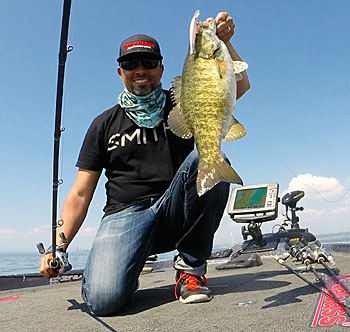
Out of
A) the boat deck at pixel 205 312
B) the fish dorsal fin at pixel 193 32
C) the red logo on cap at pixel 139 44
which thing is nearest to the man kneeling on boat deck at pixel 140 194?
the red logo on cap at pixel 139 44

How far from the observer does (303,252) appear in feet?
11.0

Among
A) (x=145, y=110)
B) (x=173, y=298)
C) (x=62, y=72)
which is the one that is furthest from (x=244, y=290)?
(x=62, y=72)

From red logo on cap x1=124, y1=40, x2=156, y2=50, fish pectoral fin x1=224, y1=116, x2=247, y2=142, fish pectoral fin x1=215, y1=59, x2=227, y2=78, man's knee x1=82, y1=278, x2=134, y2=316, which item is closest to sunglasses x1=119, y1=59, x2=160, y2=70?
red logo on cap x1=124, y1=40, x2=156, y2=50

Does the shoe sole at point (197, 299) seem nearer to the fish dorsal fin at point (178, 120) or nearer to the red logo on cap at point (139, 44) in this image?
the fish dorsal fin at point (178, 120)

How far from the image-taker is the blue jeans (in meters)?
2.66

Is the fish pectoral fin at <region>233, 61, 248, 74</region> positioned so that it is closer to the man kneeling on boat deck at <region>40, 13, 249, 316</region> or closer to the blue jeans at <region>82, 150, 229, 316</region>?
the man kneeling on boat deck at <region>40, 13, 249, 316</region>

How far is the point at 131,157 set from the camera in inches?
120

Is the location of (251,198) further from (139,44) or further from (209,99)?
(209,99)

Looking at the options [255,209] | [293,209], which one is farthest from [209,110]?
[293,209]

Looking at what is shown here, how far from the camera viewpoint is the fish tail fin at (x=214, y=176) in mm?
2111

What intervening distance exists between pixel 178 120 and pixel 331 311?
1376 mm

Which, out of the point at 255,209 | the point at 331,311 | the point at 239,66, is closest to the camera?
the point at 331,311

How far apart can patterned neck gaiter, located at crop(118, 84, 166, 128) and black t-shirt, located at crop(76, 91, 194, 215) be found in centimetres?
5

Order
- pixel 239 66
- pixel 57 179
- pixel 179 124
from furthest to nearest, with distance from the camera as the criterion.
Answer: pixel 57 179 → pixel 179 124 → pixel 239 66
